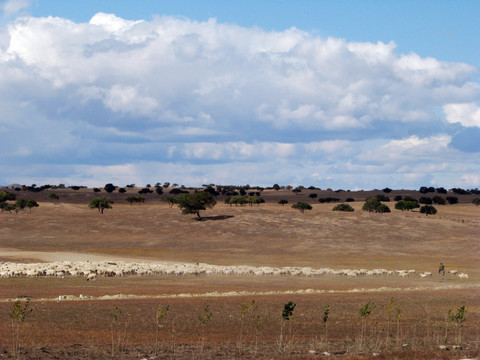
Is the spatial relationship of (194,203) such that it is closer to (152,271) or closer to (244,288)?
(152,271)

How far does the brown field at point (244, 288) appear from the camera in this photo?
2511 cm

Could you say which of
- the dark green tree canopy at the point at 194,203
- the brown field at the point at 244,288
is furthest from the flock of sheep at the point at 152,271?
the dark green tree canopy at the point at 194,203

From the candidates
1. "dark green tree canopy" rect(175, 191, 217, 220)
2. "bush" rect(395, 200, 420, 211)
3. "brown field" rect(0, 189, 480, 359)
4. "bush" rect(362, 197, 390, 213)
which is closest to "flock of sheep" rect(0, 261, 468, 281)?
"brown field" rect(0, 189, 480, 359)

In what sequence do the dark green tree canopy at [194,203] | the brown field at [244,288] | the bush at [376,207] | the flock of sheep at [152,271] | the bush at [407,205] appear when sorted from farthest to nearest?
the bush at [407,205] → the bush at [376,207] → the dark green tree canopy at [194,203] → the flock of sheep at [152,271] → the brown field at [244,288]

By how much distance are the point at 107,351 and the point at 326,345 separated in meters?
8.25

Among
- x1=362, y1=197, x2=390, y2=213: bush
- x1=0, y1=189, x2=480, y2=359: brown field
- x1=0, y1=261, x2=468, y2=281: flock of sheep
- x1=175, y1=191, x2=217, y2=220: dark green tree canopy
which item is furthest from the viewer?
x1=362, y1=197, x2=390, y2=213: bush

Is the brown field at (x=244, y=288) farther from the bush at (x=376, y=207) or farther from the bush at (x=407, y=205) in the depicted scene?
the bush at (x=407, y=205)

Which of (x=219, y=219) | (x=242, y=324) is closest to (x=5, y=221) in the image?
(x=219, y=219)

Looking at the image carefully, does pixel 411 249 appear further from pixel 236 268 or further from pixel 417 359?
pixel 417 359

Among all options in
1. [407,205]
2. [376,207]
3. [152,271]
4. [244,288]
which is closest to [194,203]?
[376,207]

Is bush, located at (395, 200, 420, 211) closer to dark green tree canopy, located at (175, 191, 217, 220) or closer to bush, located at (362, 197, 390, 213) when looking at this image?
bush, located at (362, 197, 390, 213)

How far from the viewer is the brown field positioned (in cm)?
2511

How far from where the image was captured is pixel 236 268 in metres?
60.4

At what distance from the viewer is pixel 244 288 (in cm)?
4644
